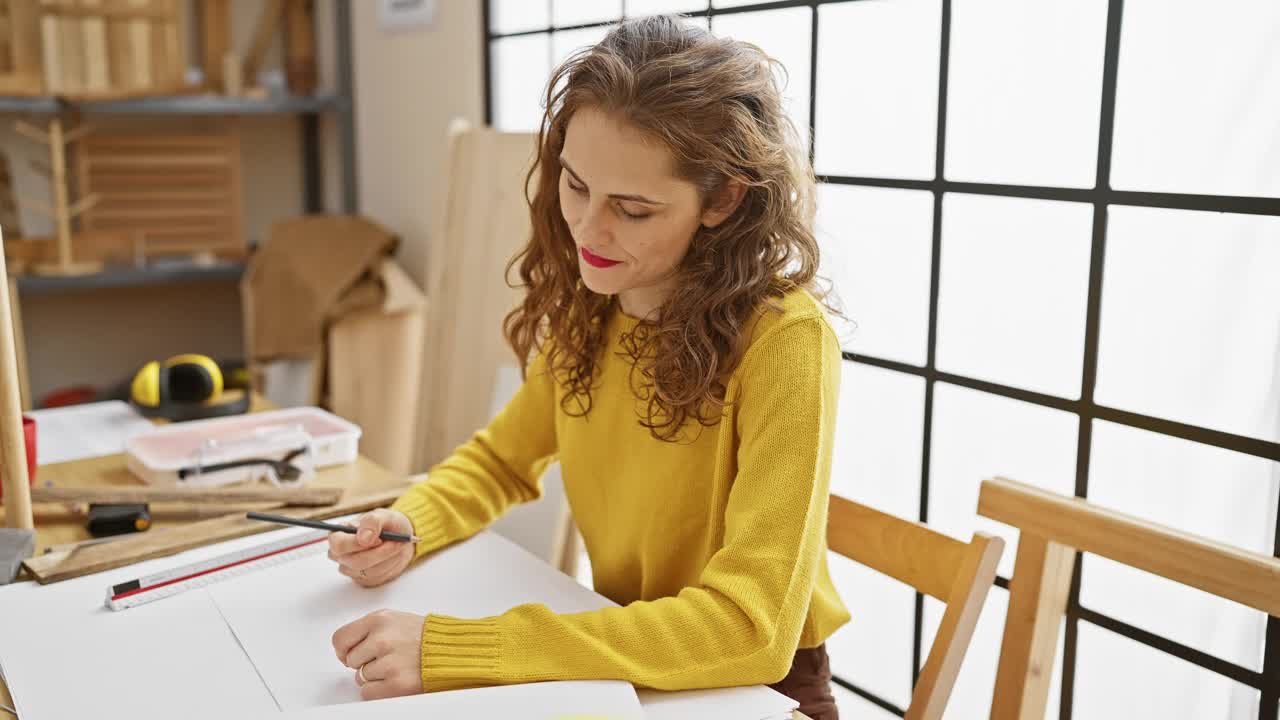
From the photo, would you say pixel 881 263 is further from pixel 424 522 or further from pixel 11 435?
pixel 11 435

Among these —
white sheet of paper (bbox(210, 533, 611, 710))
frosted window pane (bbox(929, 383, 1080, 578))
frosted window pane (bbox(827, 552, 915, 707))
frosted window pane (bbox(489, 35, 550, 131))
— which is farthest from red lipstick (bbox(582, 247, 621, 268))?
frosted window pane (bbox(489, 35, 550, 131))

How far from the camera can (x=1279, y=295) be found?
1196 mm

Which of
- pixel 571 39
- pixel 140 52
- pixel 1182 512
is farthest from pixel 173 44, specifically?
pixel 1182 512

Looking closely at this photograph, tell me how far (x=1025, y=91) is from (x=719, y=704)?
99cm

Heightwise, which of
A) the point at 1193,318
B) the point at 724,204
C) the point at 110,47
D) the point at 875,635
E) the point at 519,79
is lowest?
the point at 875,635

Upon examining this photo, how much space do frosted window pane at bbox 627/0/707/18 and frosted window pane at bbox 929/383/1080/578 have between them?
872 millimetres

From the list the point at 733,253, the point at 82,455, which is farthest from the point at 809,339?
the point at 82,455

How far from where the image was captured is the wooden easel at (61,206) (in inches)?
107

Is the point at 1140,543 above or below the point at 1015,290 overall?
below

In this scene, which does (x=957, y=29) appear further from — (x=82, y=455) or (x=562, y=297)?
(x=82, y=455)

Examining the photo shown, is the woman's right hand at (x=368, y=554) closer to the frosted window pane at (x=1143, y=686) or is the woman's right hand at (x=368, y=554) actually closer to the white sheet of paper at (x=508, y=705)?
the white sheet of paper at (x=508, y=705)

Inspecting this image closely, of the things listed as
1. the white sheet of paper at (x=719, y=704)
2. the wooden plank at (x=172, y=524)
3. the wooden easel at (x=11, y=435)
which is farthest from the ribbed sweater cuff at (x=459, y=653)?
the wooden easel at (x=11, y=435)

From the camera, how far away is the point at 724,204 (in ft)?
3.47

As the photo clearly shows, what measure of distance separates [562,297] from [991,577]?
56 centimetres
